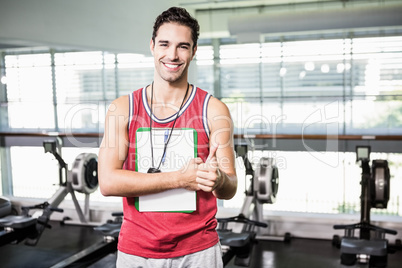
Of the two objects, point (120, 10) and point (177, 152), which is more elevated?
point (120, 10)

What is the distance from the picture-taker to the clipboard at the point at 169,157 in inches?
45.6

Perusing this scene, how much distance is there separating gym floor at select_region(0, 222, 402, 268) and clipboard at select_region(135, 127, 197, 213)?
9.11 ft

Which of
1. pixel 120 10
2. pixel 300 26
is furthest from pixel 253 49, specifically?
pixel 120 10

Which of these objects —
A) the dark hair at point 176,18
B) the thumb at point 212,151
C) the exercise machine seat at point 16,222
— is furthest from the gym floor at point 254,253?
the dark hair at point 176,18

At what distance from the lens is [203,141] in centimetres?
119

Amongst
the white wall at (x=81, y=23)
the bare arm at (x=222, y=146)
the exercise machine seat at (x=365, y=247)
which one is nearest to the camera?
the bare arm at (x=222, y=146)

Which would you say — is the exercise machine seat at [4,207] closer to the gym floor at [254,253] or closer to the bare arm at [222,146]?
the gym floor at [254,253]

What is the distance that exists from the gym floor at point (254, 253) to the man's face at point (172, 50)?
2.93 m

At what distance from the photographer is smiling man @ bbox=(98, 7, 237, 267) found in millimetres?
1161

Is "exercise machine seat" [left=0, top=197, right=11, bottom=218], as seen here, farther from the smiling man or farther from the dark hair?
the dark hair

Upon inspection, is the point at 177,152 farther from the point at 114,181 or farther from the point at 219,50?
the point at 219,50

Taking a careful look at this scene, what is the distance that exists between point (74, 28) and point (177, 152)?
2.69 m

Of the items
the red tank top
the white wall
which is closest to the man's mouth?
the red tank top

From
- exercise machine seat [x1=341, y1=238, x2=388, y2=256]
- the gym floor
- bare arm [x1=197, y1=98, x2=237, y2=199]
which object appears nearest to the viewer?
bare arm [x1=197, y1=98, x2=237, y2=199]
